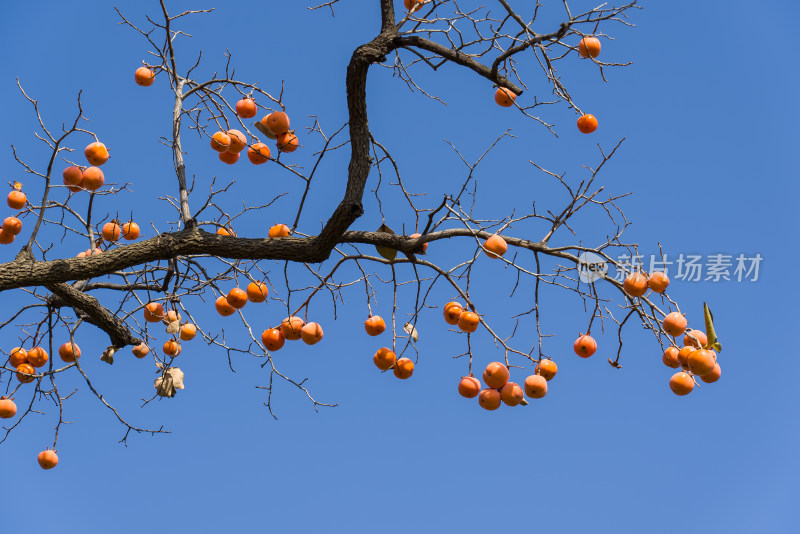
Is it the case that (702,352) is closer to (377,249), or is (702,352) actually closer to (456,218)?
(456,218)

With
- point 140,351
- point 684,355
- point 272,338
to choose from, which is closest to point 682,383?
A: point 684,355

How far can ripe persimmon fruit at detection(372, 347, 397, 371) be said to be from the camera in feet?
10.5

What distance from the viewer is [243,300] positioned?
3.62 m

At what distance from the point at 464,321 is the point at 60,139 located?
1782mm

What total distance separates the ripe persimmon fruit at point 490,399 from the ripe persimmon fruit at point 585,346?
43cm

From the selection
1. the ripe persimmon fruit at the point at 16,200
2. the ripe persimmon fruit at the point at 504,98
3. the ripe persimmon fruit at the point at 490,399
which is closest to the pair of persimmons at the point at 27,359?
the ripe persimmon fruit at the point at 16,200

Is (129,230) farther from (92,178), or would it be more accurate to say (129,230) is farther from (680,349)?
(680,349)

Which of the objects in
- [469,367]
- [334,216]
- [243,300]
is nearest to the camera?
[334,216]

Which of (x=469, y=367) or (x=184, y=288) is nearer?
(x=469, y=367)

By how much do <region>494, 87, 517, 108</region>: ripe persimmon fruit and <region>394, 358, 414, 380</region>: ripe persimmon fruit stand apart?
1.26 metres

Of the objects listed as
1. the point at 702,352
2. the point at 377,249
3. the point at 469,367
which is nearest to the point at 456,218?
the point at 377,249

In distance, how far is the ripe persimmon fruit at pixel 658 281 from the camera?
108 inches

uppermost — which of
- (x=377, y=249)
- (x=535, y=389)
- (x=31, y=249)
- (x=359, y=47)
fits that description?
(x=359, y=47)

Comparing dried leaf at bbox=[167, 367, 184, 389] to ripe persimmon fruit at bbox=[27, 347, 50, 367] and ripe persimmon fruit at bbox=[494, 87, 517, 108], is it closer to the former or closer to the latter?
ripe persimmon fruit at bbox=[27, 347, 50, 367]
